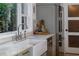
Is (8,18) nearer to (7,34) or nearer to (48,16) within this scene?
(7,34)

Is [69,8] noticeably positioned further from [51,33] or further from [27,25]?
[27,25]

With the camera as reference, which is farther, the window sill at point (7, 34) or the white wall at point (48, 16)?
the white wall at point (48, 16)

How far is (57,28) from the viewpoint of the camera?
7.67 feet

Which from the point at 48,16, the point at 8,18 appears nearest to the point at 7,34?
the point at 8,18

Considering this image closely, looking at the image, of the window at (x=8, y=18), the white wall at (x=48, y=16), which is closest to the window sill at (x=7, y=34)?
the window at (x=8, y=18)

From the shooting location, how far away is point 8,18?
2125 millimetres

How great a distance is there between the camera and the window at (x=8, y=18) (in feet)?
6.58

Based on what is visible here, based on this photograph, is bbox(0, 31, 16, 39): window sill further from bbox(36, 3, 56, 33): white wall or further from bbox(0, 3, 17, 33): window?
bbox(36, 3, 56, 33): white wall

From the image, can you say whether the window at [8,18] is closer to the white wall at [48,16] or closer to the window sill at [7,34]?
the window sill at [7,34]

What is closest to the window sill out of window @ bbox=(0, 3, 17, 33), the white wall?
window @ bbox=(0, 3, 17, 33)

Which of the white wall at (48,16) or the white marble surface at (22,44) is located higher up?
the white wall at (48,16)

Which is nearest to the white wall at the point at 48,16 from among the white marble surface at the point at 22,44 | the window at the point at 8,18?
the white marble surface at the point at 22,44

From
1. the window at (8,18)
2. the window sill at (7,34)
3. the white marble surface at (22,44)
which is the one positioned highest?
the window at (8,18)

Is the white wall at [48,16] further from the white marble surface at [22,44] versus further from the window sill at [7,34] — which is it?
the window sill at [7,34]
